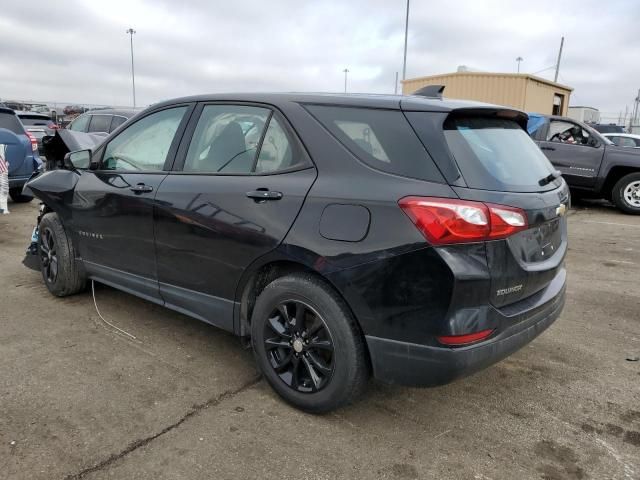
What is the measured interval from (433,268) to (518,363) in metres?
1.62

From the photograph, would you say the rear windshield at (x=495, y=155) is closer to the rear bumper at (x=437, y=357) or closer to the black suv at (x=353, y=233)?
the black suv at (x=353, y=233)

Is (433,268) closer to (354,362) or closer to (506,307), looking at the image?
(506,307)

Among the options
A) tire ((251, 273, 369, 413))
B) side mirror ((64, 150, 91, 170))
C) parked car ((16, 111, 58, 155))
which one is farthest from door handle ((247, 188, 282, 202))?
parked car ((16, 111, 58, 155))

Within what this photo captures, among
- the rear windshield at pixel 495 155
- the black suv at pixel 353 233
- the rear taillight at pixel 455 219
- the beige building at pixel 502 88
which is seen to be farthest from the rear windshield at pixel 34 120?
the rear taillight at pixel 455 219

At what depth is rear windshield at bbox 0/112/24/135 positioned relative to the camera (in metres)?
9.02

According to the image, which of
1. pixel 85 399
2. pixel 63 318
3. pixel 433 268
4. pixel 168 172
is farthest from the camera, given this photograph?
pixel 63 318

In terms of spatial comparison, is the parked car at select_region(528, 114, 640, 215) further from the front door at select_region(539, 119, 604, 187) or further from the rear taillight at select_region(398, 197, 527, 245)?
the rear taillight at select_region(398, 197, 527, 245)

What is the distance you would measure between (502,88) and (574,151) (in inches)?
352

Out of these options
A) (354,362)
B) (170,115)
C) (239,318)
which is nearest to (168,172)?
(170,115)

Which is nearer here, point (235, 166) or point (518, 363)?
point (235, 166)

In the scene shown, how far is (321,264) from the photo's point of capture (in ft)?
8.25

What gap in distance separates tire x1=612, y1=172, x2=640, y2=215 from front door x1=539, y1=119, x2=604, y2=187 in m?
0.49

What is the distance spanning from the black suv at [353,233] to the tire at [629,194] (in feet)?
26.6

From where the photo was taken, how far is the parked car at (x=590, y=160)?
979 cm
